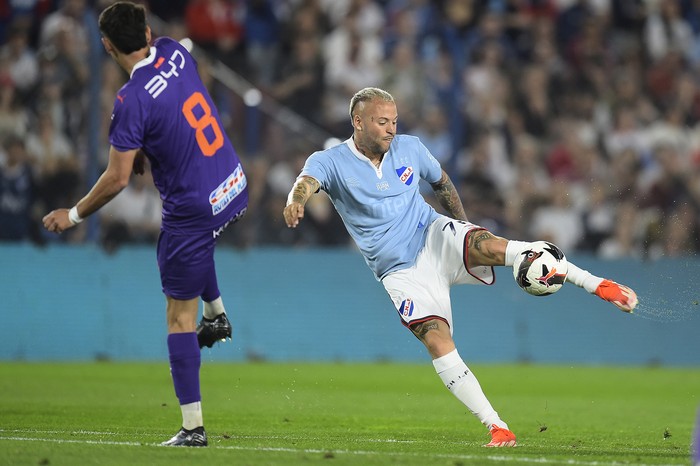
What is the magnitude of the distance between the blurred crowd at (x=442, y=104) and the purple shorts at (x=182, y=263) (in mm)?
7354

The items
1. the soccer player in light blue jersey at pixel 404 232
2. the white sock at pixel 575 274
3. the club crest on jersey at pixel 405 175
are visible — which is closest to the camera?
the white sock at pixel 575 274

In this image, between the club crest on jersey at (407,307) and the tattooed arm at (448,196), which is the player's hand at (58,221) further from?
the tattooed arm at (448,196)

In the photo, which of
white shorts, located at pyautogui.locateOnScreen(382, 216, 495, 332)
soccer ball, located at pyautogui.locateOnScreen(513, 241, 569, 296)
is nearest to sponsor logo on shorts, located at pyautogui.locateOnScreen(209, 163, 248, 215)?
white shorts, located at pyautogui.locateOnScreen(382, 216, 495, 332)

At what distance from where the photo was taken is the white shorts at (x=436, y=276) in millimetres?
7773

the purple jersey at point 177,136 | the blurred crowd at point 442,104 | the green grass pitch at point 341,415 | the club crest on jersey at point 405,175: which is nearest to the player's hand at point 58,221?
the purple jersey at point 177,136

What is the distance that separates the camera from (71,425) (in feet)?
27.7

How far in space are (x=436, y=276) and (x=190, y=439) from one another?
2.03 m

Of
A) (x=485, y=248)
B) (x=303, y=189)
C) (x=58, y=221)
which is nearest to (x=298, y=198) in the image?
(x=303, y=189)

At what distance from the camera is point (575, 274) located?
23.9 feet

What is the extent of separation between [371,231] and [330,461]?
2.23 m

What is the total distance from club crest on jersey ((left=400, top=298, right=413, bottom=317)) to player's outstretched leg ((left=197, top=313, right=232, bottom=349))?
3.94 feet

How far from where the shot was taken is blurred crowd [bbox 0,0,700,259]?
14.4 meters

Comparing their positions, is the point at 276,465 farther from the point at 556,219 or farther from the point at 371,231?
the point at 556,219

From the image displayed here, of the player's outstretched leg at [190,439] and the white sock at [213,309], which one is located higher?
the white sock at [213,309]
